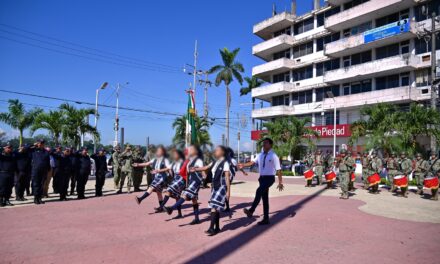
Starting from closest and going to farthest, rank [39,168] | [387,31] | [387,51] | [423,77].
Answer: [39,168] → [423,77] → [387,31] → [387,51]

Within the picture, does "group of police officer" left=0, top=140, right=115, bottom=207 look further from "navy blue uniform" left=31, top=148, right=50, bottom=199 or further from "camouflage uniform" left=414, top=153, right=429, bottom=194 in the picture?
"camouflage uniform" left=414, top=153, right=429, bottom=194

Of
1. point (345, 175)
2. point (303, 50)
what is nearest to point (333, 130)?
point (303, 50)

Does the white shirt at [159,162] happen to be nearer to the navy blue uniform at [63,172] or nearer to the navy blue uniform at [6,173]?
the navy blue uniform at [63,172]

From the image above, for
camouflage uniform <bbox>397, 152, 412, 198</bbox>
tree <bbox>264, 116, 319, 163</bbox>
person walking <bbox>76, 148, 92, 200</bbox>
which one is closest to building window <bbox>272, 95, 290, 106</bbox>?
tree <bbox>264, 116, 319, 163</bbox>

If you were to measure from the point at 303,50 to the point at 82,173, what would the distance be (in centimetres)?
3509

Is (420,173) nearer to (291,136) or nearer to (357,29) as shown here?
(291,136)

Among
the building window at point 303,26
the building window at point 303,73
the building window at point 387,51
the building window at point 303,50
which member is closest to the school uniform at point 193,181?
the building window at point 387,51

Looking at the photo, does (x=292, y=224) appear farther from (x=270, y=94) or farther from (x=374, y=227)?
(x=270, y=94)

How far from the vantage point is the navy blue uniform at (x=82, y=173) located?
1227cm

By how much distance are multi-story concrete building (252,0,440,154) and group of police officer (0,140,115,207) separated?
941 inches

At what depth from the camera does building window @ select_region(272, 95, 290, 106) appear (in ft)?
143

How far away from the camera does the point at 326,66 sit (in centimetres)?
3838

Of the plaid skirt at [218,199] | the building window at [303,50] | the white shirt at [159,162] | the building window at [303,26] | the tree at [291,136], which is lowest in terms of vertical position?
the plaid skirt at [218,199]

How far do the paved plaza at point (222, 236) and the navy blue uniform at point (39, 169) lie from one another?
53 centimetres
